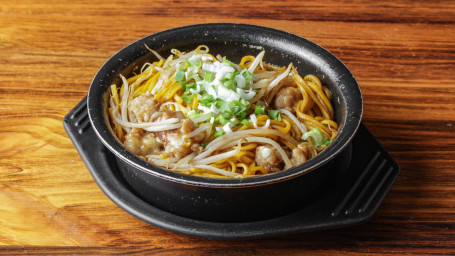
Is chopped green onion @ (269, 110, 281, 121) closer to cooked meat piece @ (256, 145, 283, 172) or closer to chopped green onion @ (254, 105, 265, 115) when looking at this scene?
chopped green onion @ (254, 105, 265, 115)

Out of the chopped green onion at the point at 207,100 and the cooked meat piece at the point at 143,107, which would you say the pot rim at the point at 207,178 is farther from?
the chopped green onion at the point at 207,100

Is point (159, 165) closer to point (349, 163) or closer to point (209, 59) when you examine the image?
point (209, 59)

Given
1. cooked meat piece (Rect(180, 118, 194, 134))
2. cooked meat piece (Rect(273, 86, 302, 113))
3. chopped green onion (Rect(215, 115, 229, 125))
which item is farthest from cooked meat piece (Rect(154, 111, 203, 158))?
cooked meat piece (Rect(273, 86, 302, 113))

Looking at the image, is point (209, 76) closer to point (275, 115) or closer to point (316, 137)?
point (275, 115)

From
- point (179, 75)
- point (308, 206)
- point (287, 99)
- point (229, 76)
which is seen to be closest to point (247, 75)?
point (229, 76)

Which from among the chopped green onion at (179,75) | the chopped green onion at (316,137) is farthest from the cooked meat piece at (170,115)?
the chopped green onion at (316,137)

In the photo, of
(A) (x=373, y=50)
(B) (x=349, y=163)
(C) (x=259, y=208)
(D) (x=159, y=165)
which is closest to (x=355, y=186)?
(B) (x=349, y=163)
